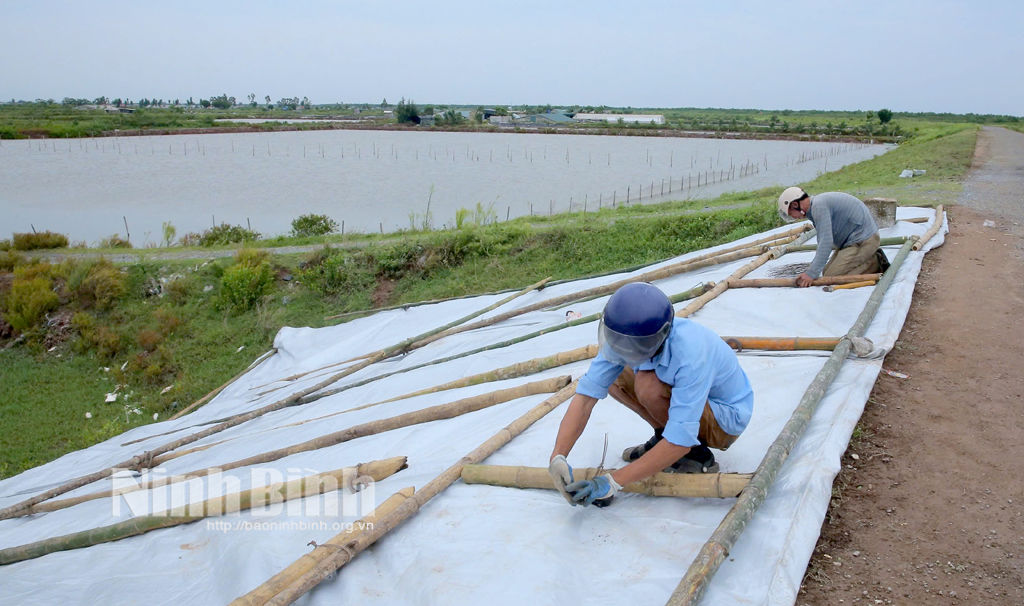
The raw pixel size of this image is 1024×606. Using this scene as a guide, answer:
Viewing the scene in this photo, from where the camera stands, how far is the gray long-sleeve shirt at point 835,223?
436 centimetres

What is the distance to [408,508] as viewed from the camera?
91.5 inches

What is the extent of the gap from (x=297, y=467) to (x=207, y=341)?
7.40 meters

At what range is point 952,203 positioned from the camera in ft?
28.2

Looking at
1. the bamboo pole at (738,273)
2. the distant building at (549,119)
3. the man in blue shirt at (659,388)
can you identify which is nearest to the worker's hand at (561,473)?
the man in blue shirt at (659,388)

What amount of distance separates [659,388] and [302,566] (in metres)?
1.29

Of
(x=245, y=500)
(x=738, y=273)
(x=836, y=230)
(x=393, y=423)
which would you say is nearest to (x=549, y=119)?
(x=738, y=273)

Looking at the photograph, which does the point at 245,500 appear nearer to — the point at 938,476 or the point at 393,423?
the point at 393,423

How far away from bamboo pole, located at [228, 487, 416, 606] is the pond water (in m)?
11.4

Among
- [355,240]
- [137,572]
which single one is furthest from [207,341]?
[137,572]

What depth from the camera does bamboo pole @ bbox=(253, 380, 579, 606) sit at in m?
1.98

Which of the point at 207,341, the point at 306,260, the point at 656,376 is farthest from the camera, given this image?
the point at 306,260

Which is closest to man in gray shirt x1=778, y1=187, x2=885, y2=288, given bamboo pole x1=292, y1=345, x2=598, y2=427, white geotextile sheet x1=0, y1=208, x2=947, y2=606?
white geotextile sheet x1=0, y1=208, x2=947, y2=606

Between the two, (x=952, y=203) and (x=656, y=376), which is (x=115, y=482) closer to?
(x=656, y=376)

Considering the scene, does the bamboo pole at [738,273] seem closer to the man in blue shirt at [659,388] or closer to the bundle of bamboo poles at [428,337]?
the man in blue shirt at [659,388]
